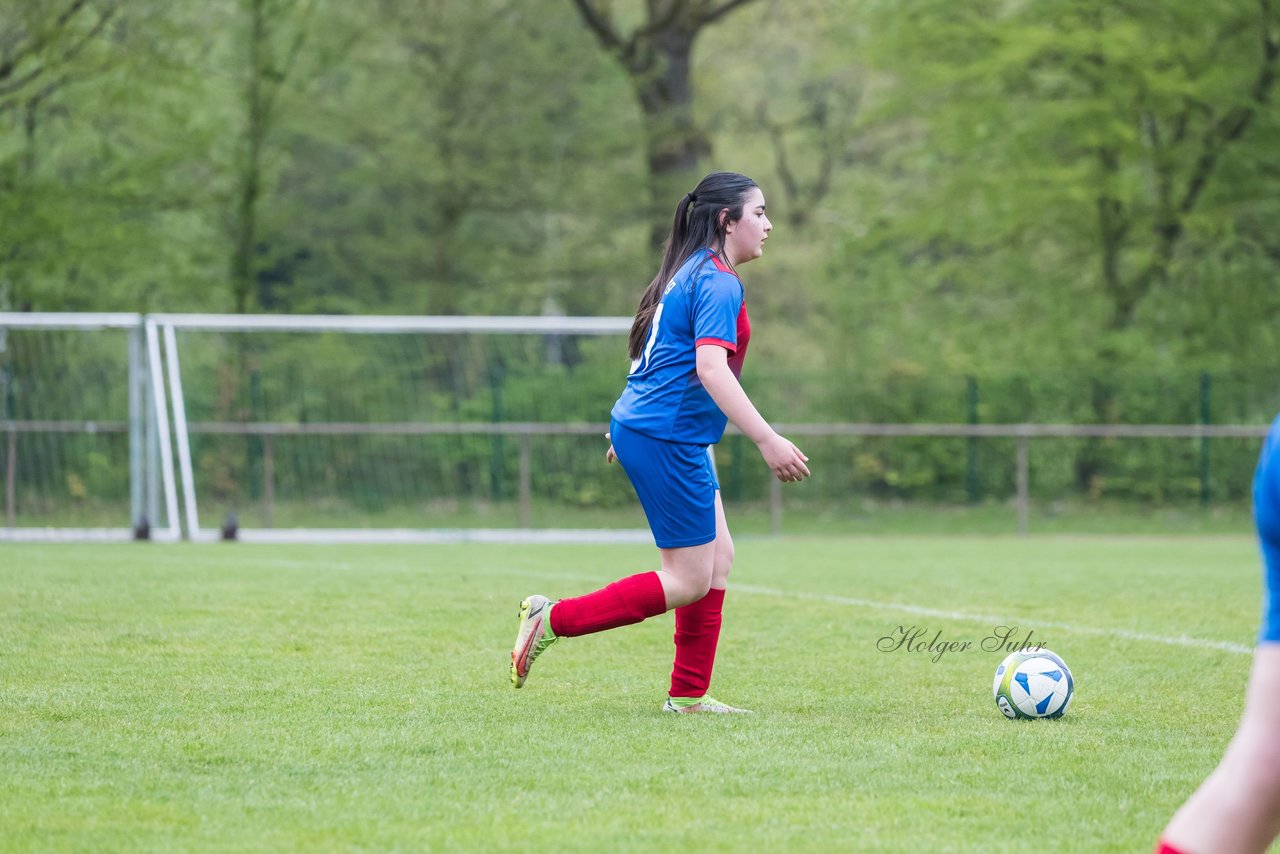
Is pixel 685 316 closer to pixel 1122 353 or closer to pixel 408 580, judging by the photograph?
pixel 408 580

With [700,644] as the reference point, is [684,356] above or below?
above

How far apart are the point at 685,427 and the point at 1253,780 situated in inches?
112

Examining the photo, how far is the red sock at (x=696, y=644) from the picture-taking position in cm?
550

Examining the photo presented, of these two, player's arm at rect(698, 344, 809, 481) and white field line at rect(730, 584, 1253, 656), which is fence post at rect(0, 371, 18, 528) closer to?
white field line at rect(730, 584, 1253, 656)

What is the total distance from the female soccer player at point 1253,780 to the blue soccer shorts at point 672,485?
8.97 ft

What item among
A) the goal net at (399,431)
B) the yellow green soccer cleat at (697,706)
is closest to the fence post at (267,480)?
the goal net at (399,431)

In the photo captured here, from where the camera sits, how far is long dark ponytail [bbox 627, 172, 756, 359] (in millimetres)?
5500

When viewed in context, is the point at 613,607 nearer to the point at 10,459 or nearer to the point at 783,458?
the point at 783,458

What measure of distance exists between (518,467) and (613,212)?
25.5ft

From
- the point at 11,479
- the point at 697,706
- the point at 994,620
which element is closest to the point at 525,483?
the point at 11,479

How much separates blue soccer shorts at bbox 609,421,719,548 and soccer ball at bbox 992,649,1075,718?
3.82 ft

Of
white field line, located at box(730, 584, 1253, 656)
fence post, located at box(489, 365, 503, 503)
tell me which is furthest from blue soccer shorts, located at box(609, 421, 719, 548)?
fence post, located at box(489, 365, 503, 503)

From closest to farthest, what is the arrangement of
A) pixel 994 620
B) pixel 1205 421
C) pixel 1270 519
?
pixel 1270 519
pixel 994 620
pixel 1205 421

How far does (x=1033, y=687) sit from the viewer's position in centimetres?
537
